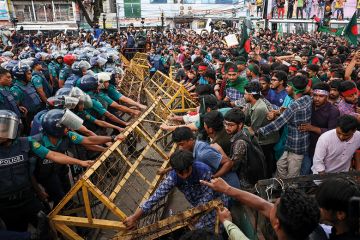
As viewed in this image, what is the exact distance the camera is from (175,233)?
2846 mm

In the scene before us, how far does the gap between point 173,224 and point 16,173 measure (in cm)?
173

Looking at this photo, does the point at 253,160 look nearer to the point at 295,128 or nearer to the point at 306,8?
the point at 295,128

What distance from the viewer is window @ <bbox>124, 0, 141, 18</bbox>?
44.5 m

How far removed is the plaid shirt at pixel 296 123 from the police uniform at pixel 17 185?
2877 mm

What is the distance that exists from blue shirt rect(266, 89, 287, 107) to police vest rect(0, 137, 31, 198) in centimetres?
384

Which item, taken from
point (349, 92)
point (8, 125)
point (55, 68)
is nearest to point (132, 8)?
point (55, 68)

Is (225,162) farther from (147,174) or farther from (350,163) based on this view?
(147,174)

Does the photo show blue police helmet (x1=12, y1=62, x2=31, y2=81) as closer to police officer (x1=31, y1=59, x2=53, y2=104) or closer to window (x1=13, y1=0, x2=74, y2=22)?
police officer (x1=31, y1=59, x2=53, y2=104)

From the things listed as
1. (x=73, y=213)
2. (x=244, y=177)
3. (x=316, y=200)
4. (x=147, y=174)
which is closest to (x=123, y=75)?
(x=147, y=174)

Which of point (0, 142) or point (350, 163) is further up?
point (0, 142)

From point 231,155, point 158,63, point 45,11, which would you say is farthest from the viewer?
point 45,11

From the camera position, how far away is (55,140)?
361cm

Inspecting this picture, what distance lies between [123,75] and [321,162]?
271 inches

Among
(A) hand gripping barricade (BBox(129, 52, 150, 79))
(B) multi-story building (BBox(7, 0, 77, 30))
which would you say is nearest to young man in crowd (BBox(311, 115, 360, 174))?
(A) hand gripping barricade (BBox(129, 52, 150, 79))
